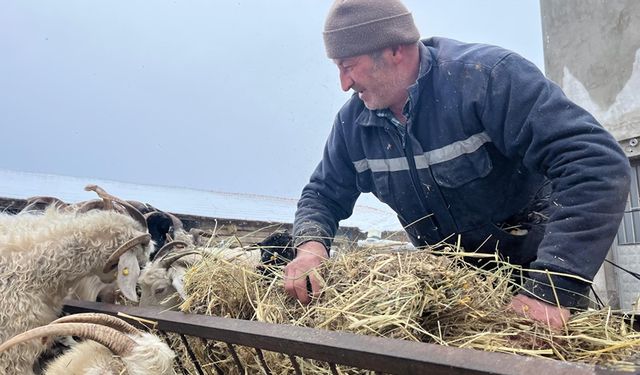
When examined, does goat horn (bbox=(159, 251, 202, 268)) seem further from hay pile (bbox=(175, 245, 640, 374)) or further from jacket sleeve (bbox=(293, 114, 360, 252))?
hay pile (bbox=(175, 245, 640, 374))

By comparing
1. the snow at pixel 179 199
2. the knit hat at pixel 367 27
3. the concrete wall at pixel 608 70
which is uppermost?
the knit hat at pixel 367 27

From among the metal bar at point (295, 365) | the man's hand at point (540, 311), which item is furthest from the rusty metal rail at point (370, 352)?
the man's hand at point (540, 311)

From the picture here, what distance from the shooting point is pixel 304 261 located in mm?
2564

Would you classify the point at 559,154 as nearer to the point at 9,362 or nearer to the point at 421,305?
the point at 421,305

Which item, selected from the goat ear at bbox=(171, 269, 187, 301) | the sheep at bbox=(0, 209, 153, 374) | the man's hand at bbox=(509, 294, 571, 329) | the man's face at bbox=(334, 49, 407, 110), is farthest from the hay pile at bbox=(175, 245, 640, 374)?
the sheep at bbox=(0, 209, 153, 374)

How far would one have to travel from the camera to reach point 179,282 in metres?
3.02

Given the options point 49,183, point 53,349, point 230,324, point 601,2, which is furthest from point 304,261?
point 49,183

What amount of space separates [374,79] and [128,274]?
1.78 m

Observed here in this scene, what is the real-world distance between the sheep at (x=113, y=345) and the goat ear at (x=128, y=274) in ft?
3.77

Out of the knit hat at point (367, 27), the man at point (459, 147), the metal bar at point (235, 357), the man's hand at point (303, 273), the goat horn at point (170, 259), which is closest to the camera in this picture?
the metal bar at point (235, 357)

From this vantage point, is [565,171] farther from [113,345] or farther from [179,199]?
[179,199]

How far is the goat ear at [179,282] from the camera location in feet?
9.46

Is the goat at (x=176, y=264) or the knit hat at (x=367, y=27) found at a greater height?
the knit hat at (x=367, y=27)

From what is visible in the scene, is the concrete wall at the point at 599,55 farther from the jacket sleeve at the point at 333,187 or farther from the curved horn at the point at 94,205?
the curved horn at the point at 94,205
